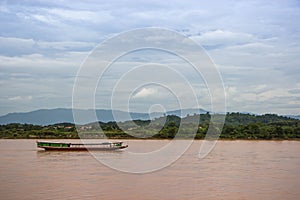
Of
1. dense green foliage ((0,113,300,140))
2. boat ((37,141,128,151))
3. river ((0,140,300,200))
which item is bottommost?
river ((0,140,300,200))

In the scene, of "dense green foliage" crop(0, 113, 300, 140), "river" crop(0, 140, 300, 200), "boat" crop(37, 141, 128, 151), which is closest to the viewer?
"river" crop(0, 140, 300, 200)

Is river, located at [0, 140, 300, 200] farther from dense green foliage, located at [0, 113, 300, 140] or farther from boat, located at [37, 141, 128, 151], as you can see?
dense green foliage, located at [0, 113, 300, 140]

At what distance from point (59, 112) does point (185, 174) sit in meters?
32.1

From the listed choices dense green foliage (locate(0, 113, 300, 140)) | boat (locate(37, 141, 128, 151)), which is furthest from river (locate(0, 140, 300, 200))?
dense green foliage (locate(0, 113, 300, 140))

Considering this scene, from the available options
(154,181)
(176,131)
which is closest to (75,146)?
(154,181)

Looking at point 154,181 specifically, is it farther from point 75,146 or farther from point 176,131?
point 176,131

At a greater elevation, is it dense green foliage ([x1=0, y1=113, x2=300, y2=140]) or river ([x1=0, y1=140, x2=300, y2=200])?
dense green foliage ([x1=0, y1=113, x2=300, y2=140])

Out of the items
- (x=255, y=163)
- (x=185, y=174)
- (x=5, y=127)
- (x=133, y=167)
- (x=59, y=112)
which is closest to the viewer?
(x=185, y=174)

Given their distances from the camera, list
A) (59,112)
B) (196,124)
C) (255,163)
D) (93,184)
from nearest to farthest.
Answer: (93,184) < (255,163) < (196,124) < (59,112)

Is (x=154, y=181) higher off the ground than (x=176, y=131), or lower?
lower

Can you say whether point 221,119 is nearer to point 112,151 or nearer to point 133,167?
point 112,151

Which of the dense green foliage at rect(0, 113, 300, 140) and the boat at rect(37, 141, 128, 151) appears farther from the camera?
the dense green foliage at rect(0, 113, 300, 140)

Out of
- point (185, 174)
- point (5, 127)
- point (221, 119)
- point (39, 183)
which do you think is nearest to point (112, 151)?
point (185, 174)

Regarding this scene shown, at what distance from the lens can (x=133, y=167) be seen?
49.6 feet
